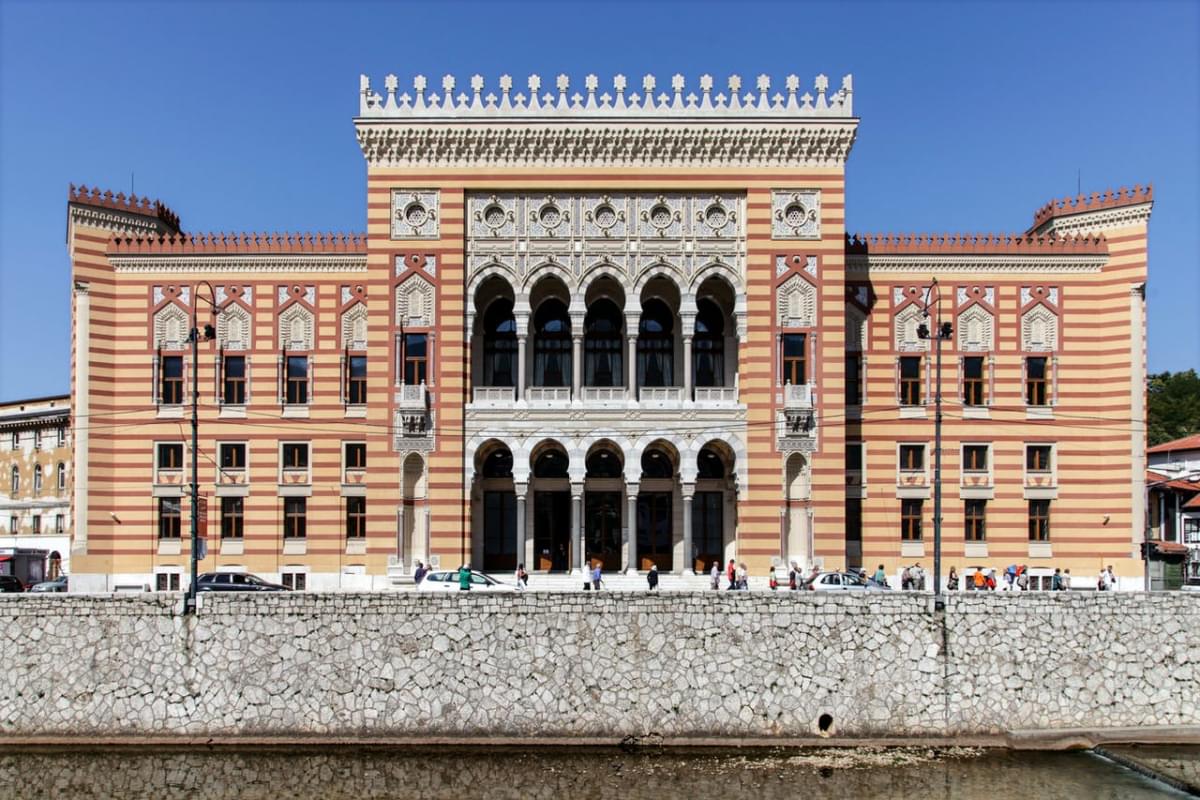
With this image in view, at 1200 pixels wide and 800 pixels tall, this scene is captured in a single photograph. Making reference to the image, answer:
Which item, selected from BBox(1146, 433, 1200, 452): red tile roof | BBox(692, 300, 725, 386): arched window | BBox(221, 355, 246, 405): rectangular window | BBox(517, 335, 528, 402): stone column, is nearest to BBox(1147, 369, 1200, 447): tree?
BBox(1146, 433, 1200, 452): red tile roof

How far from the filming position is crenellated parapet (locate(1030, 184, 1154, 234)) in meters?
43.4

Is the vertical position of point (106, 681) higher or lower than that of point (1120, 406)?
lower

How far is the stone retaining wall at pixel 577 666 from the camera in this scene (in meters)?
28.2

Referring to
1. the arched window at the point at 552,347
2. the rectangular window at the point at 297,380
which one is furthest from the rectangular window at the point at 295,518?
the arched window at the point at 552,347

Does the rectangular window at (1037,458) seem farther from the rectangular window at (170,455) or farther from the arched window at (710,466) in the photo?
the rectangular window at (170,455)

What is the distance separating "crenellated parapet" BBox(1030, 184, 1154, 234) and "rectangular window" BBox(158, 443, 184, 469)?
Answer: 3819 cm

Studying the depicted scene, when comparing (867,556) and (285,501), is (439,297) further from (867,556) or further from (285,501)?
(867,556)

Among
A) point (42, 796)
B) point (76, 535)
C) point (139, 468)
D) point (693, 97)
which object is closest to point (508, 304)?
point (693, 97)

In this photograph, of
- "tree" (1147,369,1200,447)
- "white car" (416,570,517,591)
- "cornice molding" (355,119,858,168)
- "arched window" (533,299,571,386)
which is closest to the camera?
"white car" (416,570,517,591)

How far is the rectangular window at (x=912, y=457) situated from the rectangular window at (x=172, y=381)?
30.1 metres

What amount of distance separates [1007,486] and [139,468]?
35.8m

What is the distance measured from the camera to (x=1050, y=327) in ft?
144

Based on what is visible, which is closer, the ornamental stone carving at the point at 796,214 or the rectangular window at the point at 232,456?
the ornamental stone carving at the point at 796,214

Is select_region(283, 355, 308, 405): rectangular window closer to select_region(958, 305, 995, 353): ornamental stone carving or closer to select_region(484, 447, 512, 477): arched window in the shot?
select_region(484, 447, 512, 477): arched window
